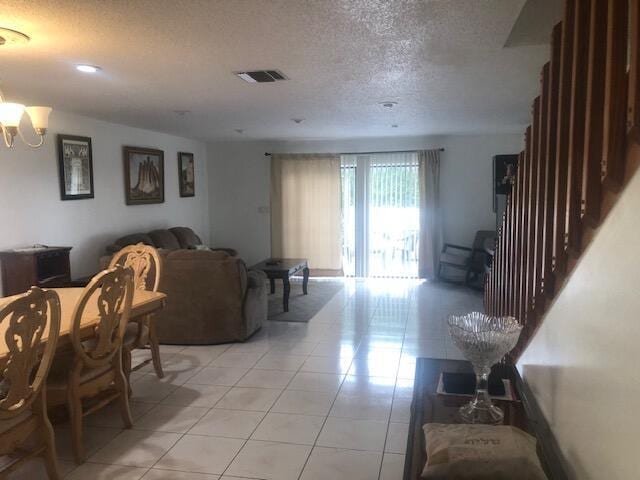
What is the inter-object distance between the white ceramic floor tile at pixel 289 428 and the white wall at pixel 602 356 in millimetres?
1439

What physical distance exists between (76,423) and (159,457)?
1.51 ft

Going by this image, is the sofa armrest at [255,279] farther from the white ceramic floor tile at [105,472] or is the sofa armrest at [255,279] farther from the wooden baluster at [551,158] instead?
the wooden baluster at [551,158]

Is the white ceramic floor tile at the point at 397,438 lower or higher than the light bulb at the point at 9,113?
lower

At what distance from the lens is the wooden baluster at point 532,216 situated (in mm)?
2021

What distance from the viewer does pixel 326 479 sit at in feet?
7.88

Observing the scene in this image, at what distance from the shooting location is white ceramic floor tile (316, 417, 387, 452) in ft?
8.89

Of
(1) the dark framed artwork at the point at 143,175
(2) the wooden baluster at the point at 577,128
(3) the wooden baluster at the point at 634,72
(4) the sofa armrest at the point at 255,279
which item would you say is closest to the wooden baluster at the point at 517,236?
(2) the wooden baluster at the point at 577,128

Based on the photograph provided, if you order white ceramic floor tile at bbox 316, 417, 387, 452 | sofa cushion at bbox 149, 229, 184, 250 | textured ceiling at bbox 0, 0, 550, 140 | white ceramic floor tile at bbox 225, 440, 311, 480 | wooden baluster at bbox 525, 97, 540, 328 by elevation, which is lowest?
white ceramic floor tile at bbox 225, 440, 311, 480

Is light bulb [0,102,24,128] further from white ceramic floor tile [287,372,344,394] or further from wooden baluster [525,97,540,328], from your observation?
wooden baluster [525,97,540,328]

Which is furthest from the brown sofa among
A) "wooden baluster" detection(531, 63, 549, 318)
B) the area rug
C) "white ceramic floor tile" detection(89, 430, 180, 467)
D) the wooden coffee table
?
"wooden baluster" detection(531, 63, 549, 318)

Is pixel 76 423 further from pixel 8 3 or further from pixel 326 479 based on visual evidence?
pixel 8 3

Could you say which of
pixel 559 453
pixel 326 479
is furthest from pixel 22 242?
pixel 559 453

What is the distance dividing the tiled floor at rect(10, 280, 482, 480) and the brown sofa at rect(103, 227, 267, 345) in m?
0.17

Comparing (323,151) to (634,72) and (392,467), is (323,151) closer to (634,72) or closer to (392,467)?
(392,467)
